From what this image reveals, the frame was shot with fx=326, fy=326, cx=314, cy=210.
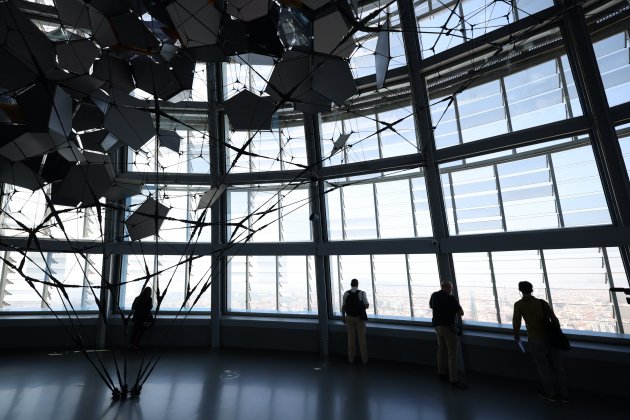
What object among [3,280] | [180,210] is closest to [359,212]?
[180,210]

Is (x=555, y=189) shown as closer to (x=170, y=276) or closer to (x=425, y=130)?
(x=425, y=130)

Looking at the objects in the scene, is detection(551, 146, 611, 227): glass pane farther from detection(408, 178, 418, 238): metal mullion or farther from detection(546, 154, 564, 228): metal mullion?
detection(408, 178, 418, 238): metal mullion

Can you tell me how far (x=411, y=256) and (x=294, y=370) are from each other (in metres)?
2.46

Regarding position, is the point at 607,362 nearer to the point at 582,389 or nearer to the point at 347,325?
the point at 582,389

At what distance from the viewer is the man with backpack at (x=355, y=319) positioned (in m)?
4.68

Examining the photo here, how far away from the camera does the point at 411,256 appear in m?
5.23

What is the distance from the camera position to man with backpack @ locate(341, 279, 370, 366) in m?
4.68

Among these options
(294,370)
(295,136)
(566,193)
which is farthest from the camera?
(295,136)

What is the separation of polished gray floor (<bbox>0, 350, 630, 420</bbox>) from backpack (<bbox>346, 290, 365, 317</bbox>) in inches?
29.4

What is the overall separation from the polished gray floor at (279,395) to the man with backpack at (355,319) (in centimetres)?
25

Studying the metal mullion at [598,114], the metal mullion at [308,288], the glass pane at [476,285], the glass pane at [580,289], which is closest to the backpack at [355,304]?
the metal mullion at [308,288]

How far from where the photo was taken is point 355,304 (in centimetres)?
473

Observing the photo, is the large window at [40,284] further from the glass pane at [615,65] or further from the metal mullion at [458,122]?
the glass pane at [615,65]

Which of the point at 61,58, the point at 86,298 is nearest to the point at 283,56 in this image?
the point at 61,58
